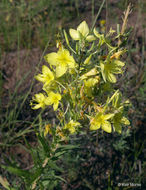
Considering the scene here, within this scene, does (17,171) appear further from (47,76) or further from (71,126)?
(47,76)

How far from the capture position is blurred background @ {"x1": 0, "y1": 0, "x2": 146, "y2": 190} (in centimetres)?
241

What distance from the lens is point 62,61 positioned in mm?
1430

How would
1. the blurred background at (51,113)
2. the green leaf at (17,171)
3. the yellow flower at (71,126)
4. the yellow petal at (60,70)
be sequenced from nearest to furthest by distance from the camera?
the green leaf at (17,171) < the yellow petal at (60,70) < the yellow flower at (71,126) < the blurred background at (51,113)

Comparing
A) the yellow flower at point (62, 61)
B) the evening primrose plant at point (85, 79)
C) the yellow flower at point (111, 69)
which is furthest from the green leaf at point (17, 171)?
the yellow flower at point (111, 69)

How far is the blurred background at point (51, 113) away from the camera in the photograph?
2408mm

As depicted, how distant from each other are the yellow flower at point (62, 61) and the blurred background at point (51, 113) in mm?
267

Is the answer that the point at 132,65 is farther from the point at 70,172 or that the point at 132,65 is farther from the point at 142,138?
the point at 70,172

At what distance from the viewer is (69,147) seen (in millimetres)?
1671

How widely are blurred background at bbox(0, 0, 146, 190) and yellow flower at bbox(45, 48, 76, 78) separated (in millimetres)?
267

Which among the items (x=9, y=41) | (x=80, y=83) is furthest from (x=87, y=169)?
(x=9, y=41)

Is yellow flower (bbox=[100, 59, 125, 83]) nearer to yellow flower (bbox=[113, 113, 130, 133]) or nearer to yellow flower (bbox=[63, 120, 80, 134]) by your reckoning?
yellow flower (bbox=[113, 113, 130, 133])

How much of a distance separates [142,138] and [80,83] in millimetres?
1767

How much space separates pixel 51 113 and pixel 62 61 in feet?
5.26

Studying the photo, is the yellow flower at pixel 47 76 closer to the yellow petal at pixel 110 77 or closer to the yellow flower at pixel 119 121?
the yellow petal at pixel 110 77
